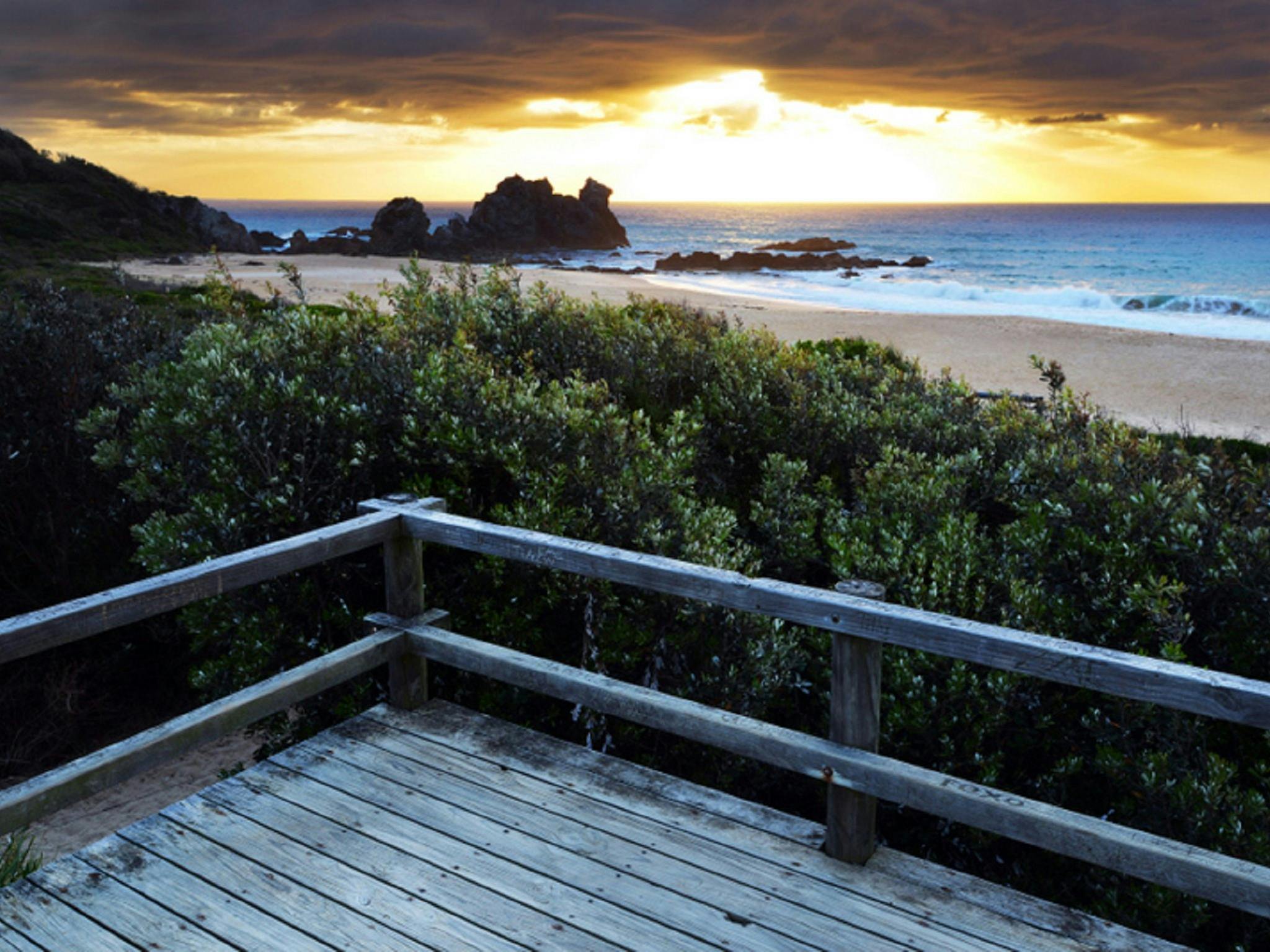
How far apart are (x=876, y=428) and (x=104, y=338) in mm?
6988

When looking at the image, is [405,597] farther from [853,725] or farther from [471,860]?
[853,725]

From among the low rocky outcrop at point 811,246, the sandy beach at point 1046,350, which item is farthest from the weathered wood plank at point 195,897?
the low rocky outcrop at point 811,246

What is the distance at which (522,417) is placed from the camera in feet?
18.7

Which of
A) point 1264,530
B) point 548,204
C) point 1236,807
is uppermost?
point 548,204

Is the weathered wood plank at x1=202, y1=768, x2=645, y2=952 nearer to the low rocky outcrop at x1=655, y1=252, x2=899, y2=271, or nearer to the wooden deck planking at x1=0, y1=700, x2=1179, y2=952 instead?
the wooden deck planking at x1=0, y1=700, x2=1179, y2=952

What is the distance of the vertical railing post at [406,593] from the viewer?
4.43 meters

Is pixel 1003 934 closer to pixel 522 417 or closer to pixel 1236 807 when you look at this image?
pixel 1236 807

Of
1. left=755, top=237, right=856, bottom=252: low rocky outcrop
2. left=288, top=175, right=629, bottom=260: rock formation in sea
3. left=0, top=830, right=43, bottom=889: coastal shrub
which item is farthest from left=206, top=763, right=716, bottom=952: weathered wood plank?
left=755, top=237, right=856, bottom=252: low rocky outcrop

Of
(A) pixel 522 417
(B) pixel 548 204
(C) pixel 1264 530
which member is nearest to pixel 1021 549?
(C) pixel 1264 530

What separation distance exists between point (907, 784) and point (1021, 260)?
79970mm

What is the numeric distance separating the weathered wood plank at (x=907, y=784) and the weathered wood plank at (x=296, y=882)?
1.03 m

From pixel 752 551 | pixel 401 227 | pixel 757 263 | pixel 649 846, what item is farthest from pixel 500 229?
pixel 649 846

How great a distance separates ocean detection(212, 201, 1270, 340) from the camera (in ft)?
135

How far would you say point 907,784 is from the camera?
3.23 metres
